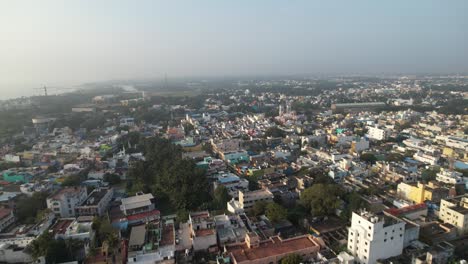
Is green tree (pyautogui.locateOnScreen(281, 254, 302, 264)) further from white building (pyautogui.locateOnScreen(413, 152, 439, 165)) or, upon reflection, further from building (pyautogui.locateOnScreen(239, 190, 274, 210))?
white building (pyautogui.locateOnScreen(413, 152, 439, 165))

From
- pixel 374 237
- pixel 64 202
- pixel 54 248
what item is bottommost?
pixel 64 202

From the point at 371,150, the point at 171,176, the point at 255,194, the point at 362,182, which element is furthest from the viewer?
the point at 371,150

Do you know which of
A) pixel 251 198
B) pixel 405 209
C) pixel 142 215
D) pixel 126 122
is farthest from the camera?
pixel 126 122

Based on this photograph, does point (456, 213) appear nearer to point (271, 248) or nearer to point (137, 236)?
point (271, 248)

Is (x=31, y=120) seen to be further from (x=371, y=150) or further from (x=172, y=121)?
(x=371, y=150)

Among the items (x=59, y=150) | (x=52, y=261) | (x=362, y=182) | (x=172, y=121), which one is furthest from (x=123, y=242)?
(x=172, y=121)

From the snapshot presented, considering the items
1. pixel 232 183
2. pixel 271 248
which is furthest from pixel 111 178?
pixel 271 248
